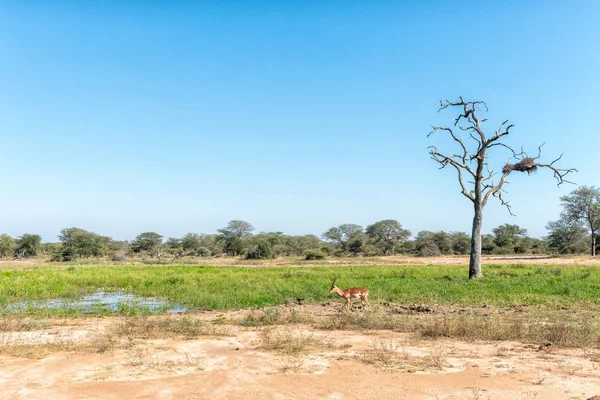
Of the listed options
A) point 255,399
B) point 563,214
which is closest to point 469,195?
point 255,399

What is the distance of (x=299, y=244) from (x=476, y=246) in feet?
170

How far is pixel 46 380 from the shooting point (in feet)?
23.1

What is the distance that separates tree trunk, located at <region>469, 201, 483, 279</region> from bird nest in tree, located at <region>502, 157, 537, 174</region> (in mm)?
2918

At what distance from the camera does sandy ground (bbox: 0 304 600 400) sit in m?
6.54

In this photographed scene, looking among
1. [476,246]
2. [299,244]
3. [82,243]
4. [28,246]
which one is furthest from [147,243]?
[476,246]

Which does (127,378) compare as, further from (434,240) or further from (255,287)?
(434,240)

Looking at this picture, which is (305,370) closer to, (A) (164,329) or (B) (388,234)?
(A) (164,329)

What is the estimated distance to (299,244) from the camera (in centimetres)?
7531

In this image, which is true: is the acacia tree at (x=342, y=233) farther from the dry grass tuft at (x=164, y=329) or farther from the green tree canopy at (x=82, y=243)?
the dry grass tuft at (x=164, y=329)

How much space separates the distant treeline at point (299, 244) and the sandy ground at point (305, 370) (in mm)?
42666

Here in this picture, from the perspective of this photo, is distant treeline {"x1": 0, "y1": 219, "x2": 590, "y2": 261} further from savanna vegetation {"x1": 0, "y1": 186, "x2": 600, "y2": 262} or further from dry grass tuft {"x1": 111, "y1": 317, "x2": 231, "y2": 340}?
dry grass tuft {"x1": 111, "y1": 317, "x2": 231, "y2": 340}

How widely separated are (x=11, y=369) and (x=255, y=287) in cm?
1230

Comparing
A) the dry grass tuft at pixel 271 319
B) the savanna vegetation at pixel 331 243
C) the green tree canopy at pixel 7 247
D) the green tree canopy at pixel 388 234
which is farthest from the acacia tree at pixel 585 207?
the green tree canopy at pixel 7 247

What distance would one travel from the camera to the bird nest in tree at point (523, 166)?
26.1 m
